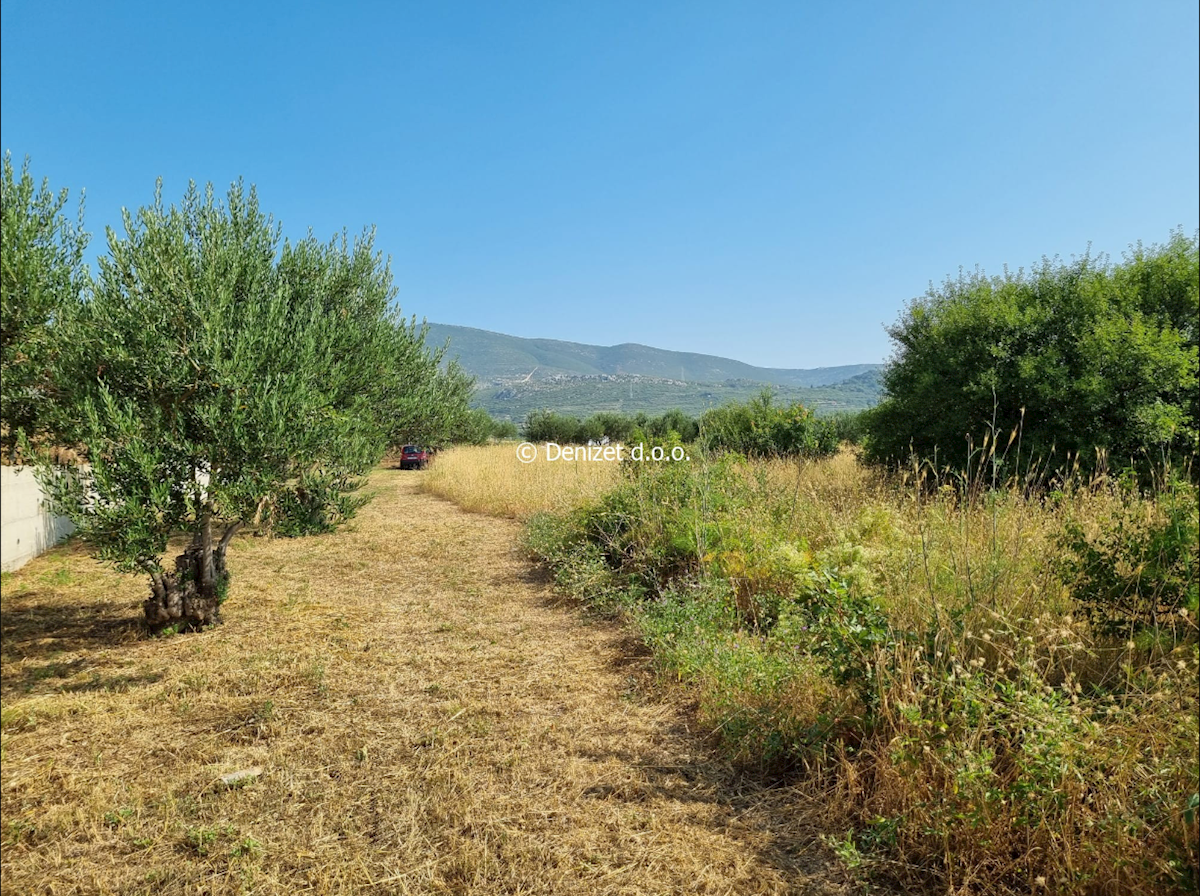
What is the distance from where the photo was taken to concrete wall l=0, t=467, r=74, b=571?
6.83 meters

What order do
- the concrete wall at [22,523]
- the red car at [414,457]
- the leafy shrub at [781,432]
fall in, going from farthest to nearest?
the red car at [414,457]
the leafy shrub at [781,432]
the concrete wall at [22,523]

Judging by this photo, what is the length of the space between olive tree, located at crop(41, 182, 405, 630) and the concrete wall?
2.27m

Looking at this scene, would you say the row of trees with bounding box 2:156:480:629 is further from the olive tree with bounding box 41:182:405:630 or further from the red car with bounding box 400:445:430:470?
the red car with bounding box 400:445:430:470

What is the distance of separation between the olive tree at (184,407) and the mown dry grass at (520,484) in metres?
5.49

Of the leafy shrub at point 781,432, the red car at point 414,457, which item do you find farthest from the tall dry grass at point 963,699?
the red car at point 414,457

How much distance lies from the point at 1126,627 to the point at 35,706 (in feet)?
21.8

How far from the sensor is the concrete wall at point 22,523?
683cm

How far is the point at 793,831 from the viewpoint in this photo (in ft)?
9.79

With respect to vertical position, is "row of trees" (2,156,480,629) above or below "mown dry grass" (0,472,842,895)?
above

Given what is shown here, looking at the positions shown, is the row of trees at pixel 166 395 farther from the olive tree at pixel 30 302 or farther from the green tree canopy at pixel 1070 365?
the green tree canopy at pixel 1070 365

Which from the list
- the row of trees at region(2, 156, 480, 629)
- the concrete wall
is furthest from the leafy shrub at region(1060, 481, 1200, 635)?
the concrete wall

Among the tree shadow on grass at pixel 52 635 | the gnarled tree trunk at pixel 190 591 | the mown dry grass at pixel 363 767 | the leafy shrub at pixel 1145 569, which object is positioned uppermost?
the leafy shrub at pixel 1145 569

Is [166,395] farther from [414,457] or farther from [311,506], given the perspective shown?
[414,457]

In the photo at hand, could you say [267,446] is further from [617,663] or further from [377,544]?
[377,544]
